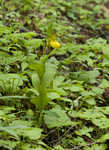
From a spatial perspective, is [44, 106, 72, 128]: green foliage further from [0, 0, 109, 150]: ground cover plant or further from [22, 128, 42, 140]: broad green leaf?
[22, 128, 42, 140]: broad green leaf

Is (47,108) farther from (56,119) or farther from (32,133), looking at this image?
(32,133)

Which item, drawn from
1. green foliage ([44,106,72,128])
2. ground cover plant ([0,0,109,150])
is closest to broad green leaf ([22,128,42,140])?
ground cover plant ([0,0,109,150])

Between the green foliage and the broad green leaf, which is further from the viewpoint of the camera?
the green foliage

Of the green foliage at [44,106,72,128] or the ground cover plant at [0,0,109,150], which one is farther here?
the green foliage at [44,106,72,128]

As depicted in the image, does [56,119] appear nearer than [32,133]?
No

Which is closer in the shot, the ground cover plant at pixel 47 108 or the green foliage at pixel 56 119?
the ground cover plant at pixel 47 108

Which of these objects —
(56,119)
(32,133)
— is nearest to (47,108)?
(56,119)

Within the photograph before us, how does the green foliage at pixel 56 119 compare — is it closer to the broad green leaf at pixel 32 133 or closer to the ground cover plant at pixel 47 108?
the ground cover plant at pixel 47 108

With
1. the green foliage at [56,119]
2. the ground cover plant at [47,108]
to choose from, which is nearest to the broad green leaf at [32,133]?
the ground cover plant at [47,108]

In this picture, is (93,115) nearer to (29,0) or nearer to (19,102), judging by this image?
(19,102)

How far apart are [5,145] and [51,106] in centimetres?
67

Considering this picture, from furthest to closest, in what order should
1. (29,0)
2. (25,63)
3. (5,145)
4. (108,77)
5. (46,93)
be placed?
1. (29,0)
2. (108,77)
3. (25,63)
4. (46,93)
5. (5,145)

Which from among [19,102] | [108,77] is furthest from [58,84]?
[108,77]

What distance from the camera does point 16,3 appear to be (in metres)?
4.12
